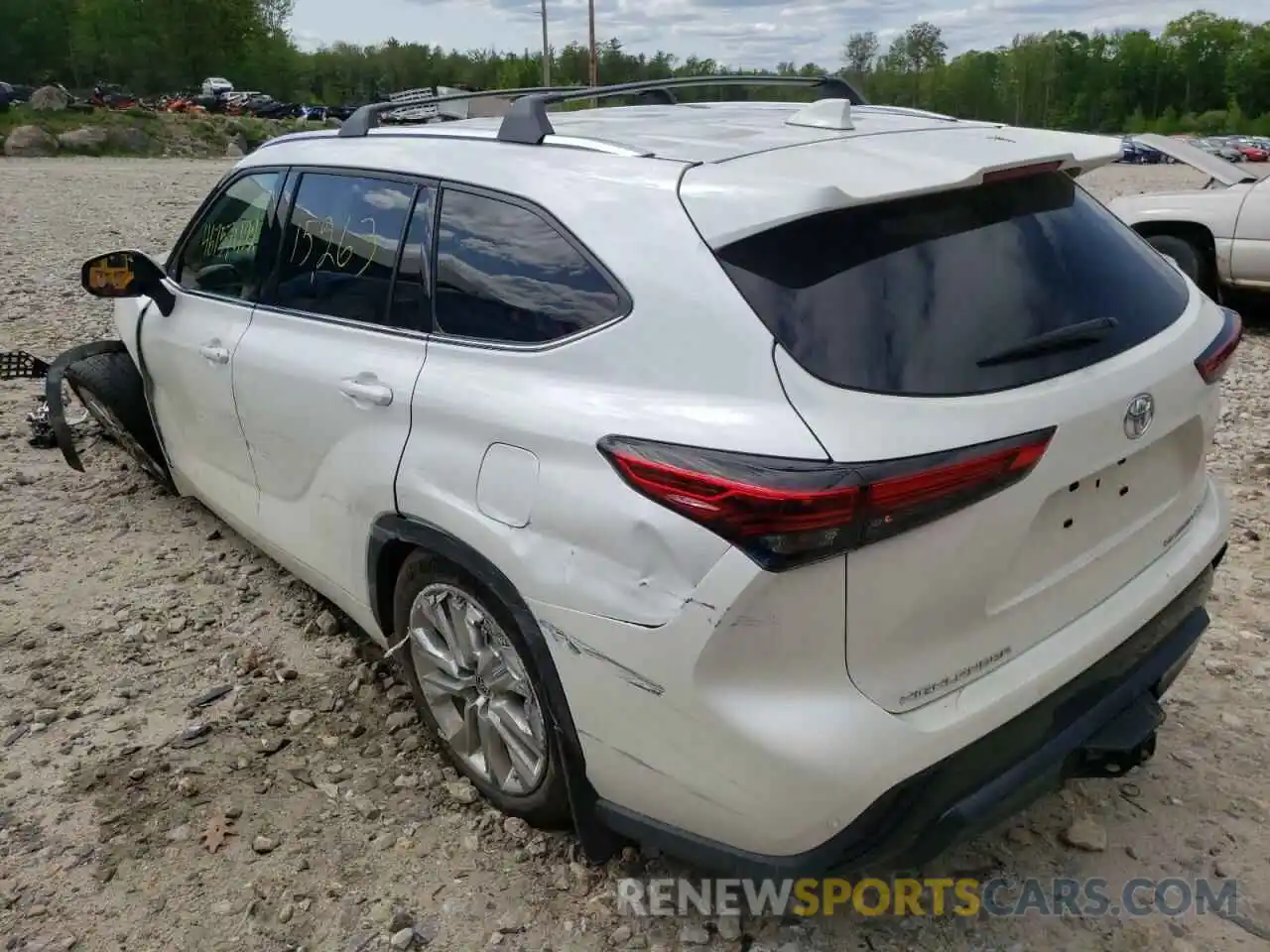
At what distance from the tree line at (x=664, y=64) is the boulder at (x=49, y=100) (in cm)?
2550

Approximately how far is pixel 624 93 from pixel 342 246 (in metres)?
1.07

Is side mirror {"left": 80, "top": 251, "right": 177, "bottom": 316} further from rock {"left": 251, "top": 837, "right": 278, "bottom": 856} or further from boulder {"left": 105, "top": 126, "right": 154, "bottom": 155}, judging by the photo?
boulder {"left": 105, "top": 126, "right": 154, "bottom": 155}

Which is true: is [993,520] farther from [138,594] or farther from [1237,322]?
[138,594]

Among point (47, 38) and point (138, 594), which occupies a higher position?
point (47, 38)

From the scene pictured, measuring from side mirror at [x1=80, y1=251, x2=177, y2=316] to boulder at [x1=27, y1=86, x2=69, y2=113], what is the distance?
4568 centimetres

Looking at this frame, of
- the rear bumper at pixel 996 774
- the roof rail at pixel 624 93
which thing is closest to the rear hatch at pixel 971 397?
the rear bumper at pixel 996 774

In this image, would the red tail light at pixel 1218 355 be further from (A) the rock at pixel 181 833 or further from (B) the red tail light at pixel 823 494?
(A) the rock at pixel 181 833

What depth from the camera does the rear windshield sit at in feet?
6.64

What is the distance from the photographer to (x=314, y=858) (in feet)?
9.02

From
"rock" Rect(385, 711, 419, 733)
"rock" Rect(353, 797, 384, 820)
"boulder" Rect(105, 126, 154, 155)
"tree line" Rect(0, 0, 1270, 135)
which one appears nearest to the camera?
"rock" Rect(353, 797, 384, 820)

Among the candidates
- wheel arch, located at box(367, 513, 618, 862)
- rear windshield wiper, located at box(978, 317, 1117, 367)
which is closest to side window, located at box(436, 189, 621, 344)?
wheel arch, located at box(367, 513, 618, 862)

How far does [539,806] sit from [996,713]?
1.18m

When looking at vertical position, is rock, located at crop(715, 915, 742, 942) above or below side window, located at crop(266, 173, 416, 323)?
below

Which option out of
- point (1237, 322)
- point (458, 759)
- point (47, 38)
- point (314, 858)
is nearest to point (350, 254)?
point (458, 759)
